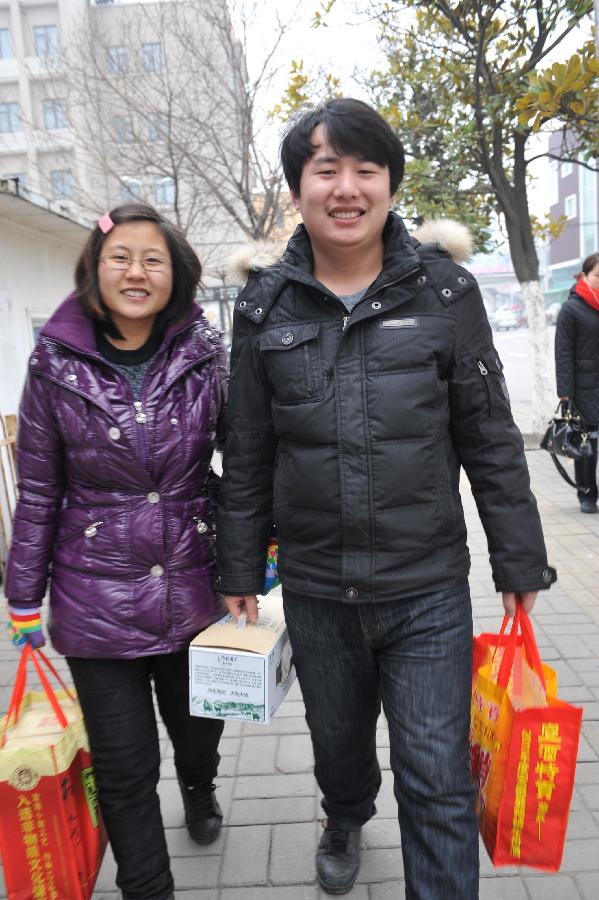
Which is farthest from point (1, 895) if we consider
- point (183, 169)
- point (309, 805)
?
point (183, 169)

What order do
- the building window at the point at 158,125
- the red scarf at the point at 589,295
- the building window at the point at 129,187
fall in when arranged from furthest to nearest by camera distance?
the building window at the point at 129,187 → the building window at the point at 158,125 → the red scarf at the point at 589,295

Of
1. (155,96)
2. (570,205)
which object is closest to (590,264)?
(155,96)

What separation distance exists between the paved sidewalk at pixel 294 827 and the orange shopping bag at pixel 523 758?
1.74 ft

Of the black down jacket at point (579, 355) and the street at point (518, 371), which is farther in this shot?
the street at point (518, 371)

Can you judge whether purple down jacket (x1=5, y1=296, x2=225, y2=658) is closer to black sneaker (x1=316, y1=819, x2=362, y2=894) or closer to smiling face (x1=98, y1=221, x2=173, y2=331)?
smiling face (x1=98, y1=221, x2=173, y2=331)

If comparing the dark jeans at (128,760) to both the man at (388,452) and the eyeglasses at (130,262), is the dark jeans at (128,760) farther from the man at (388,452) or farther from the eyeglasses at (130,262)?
the eyeglasses at (130,262)

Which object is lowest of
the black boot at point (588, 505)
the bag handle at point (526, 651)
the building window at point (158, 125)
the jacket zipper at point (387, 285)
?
the black boot at point (588, 505)

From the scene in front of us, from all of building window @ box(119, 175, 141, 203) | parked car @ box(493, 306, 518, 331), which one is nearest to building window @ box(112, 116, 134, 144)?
building window @ box(119, 175, 141, 203)

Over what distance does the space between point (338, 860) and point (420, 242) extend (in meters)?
1.80

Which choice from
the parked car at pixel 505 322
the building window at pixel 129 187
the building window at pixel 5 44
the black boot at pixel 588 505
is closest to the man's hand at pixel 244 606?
the black boot at pixel 588 505

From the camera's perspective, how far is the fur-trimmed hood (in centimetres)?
192

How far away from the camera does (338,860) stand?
2291mm

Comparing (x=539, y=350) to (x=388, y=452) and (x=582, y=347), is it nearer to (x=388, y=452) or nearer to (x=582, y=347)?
(x=582, y=347)

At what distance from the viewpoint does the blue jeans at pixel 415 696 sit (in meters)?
1.74
